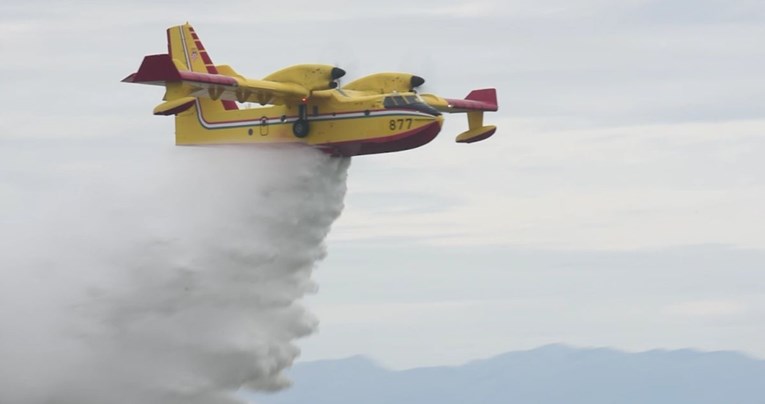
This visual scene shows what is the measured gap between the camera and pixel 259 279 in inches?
1711

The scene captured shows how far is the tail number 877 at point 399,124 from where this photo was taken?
3919 centimetres

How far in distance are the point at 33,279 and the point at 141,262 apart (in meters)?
3.31

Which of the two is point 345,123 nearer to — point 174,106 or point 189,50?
point 174,106

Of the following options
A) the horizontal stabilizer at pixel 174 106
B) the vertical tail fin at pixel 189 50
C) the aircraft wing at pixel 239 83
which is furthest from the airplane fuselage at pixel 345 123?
the horizontal stabilizer at pixel 174 106

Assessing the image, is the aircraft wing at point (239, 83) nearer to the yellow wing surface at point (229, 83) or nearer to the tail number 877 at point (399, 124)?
the yellow wing surface at point (229, 83)

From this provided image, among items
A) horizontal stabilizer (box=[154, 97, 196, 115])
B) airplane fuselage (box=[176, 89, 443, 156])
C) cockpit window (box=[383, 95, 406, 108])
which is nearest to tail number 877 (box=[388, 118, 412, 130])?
airplane fuselage (box=[176, 89, 443, 156])

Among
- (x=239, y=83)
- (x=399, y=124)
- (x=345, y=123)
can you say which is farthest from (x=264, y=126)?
(x=399, y=124)

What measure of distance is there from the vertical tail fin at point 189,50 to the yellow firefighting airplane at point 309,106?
1225mm

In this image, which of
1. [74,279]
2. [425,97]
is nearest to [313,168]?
[425,97]

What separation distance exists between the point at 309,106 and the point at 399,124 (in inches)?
105

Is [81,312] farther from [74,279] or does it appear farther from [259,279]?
[259,279]

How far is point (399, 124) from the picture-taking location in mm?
39250

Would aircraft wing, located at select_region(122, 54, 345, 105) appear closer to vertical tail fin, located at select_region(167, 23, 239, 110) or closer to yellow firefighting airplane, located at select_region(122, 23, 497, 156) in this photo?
yellow firefighting airplane, located at select_region(122, 23, 497, 156)

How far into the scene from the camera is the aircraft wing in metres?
37.2
